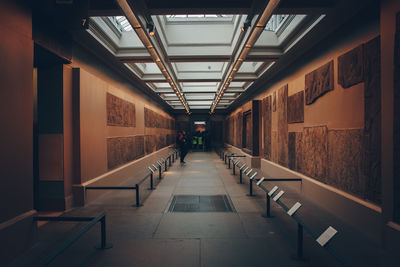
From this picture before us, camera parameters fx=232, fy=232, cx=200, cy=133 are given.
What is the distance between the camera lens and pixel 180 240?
3879mm

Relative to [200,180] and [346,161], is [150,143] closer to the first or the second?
[200,180]

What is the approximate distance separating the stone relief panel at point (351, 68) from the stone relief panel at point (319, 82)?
14.5 inches

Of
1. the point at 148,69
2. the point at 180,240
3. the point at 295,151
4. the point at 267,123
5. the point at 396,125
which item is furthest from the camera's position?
the point at 267,123

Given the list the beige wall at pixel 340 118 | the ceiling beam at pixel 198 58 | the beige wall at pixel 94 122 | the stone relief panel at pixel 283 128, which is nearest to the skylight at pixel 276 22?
the beige wall at pixel 340 118

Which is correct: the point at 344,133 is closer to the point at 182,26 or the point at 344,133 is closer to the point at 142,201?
the point at 142,201

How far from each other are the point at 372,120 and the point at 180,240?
381 cm

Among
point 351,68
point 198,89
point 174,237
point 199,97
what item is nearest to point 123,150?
point 174,237

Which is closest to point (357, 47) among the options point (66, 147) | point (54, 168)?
point (66, 147)

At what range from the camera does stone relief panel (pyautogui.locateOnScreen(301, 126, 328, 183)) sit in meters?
5.49

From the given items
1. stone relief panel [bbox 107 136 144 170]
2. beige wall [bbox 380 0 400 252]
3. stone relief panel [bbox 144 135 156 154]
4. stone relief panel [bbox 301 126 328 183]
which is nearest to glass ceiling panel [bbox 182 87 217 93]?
stone relief panel [bbox 144 135 156 154]

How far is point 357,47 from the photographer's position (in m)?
4.31

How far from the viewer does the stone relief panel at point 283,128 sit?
8.06m

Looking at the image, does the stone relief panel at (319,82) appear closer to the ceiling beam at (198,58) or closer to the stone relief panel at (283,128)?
the stone relief panel at (283,128)

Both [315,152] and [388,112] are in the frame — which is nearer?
[388,112]
